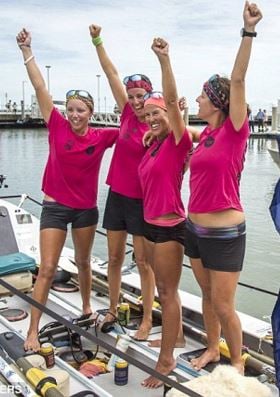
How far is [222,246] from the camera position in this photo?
3205mm

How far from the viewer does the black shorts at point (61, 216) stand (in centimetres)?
418

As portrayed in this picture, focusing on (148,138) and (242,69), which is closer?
(242,69)

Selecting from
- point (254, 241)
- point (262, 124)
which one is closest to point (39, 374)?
point (254, 241)

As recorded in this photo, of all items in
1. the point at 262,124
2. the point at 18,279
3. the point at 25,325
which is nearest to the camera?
the point at 25,325

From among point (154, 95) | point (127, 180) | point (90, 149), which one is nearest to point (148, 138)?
point (154, 95)

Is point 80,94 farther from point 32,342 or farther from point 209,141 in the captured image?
point 32,342

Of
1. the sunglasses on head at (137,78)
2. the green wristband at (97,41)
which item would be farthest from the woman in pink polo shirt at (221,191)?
the green wristband at (97,41)

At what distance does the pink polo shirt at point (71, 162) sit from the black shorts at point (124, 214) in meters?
0.20

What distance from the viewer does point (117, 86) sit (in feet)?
13.7

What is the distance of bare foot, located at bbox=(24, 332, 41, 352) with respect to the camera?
398 centimetres

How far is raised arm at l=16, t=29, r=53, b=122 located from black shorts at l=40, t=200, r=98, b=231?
69cm

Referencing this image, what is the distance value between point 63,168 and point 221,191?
1.43 meters

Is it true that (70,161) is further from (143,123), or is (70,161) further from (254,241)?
(254,241)

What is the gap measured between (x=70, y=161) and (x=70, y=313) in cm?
155
